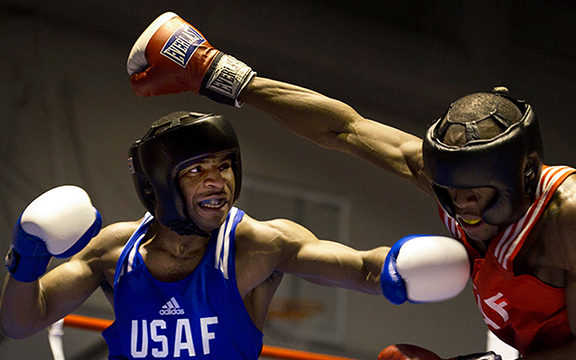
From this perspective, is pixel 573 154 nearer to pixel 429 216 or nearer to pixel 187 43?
pixel 429 216

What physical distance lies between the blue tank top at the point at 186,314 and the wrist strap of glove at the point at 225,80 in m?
0.53

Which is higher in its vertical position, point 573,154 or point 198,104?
point 198,104

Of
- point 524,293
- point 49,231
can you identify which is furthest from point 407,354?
point 49,231

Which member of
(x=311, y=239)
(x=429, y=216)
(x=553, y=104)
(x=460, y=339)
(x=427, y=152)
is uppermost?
(x=427, y=152)

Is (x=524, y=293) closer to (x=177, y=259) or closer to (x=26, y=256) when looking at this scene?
(x=177, y=259)

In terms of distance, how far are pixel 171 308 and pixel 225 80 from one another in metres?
0.79

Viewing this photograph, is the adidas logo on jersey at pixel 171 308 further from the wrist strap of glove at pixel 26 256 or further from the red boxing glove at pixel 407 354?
the red boxing glove at pixel 407 354

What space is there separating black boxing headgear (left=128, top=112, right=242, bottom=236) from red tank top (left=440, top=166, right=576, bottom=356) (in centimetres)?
83

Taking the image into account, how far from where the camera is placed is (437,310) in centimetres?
494

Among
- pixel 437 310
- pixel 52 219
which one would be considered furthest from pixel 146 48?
pixel 437 310

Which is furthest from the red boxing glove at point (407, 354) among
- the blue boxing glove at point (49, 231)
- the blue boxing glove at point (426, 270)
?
the blue boxing glove at point (49, 231)

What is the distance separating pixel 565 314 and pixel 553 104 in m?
3.96

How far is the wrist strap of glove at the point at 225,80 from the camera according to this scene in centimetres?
204

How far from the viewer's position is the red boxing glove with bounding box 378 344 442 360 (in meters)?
1.56
